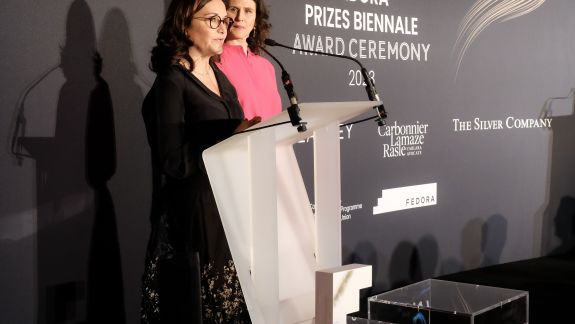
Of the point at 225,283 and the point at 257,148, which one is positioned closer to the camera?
the point at 257,148

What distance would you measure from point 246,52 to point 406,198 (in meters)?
2.00

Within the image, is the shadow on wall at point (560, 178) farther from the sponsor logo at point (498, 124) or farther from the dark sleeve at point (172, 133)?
the dark sleeve at point (172, 133)

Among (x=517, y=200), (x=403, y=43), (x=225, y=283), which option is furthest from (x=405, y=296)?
(x=517, y=200)

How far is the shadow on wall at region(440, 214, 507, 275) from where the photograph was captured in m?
5.86

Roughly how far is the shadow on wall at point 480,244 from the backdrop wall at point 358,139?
0.01 metres

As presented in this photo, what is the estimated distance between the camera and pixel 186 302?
93.5 inches

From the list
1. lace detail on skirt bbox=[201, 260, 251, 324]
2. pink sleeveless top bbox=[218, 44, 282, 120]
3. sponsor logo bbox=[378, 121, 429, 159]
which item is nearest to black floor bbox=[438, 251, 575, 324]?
sponsor logo bbox=[378, 121, 429, 159]

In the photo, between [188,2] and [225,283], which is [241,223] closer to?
[225,283]

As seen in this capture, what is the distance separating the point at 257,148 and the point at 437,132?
3.54m

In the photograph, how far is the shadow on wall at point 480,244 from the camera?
5.86m

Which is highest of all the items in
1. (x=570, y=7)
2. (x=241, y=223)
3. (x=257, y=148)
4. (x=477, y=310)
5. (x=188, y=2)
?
(x=570, y=7)

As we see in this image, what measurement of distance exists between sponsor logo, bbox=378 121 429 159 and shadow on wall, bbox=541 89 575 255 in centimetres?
155

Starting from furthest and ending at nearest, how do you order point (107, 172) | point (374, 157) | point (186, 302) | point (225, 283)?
1. point (374, 157)
2. point (107, 172)
3. point (225, 283)
4. point (186, 302)

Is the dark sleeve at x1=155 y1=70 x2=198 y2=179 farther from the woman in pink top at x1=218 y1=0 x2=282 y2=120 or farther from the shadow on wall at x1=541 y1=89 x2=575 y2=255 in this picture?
the shadow on wall at x1=541 y1=89 x2=575 y2=255
